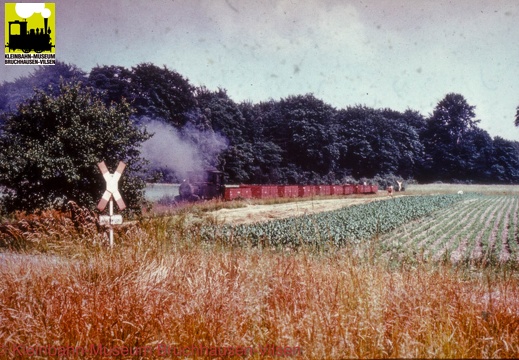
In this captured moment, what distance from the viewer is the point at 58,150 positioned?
11.1 meters

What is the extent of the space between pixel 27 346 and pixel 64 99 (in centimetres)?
1003

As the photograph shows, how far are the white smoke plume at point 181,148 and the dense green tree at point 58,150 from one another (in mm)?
17328

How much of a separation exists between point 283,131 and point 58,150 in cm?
4130

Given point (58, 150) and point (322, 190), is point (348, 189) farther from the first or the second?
point (58, 150)

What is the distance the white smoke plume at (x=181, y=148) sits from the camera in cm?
3077

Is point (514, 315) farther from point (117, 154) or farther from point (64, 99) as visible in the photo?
point (64, 99)

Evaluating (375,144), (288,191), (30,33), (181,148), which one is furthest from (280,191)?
(375,144)

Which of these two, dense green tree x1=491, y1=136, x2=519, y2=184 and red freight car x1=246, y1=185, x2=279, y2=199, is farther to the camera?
dense green tree x1=491, y1=136, x2=519, y2=184

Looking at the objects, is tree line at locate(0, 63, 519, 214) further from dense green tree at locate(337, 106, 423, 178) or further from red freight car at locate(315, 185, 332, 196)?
red freight car at locate(315, 185, 332, 196)

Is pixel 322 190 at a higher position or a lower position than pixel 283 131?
lower

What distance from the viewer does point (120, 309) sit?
12.1 ft

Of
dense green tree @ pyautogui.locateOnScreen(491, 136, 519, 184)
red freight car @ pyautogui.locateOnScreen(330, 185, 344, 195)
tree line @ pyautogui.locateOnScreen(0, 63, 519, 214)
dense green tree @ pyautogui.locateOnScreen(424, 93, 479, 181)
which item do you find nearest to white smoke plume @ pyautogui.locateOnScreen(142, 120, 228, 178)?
tree line @ pyautogui.locateOnScreen(0, 63, 519, 214)

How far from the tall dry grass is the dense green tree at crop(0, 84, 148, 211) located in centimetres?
716

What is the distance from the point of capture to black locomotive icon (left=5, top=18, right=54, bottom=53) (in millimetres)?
6207
